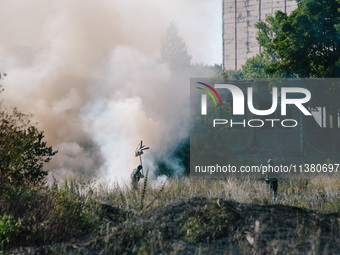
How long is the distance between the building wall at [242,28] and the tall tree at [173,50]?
1258 centimetres

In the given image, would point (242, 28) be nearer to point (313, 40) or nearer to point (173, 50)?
point (173, 50)

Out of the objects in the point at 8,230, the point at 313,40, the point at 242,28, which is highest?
the point at 242,28

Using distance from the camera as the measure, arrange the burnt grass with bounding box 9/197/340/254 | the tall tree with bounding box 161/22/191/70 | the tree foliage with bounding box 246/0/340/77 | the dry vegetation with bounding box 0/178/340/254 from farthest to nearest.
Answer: the tall tree with bounding box 161/22/191/70
the tree foliage with bounding box 246/0/340/77
the dry vegetation with bounding box 0/178/340/254
the burnt grass with bounding box 9/197/340/254

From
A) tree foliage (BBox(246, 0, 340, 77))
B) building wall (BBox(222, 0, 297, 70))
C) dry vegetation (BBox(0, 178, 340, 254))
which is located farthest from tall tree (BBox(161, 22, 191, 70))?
dry vegetation (BBox(0, 178, 340, 254))

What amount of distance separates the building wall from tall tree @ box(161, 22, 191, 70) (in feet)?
41.3

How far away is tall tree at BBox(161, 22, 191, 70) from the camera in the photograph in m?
42.8

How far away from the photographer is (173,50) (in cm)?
4319

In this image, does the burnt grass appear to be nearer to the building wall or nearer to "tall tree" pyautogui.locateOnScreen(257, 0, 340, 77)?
"tall tree" pyautogui.locateOnScreen(257, 0, 340, 77)

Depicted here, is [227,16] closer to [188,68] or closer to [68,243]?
[188,68]

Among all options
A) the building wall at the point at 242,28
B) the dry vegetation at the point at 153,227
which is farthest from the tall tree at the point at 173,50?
the dry vegetation at the point at 153,227

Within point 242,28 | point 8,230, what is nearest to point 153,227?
point 8,230

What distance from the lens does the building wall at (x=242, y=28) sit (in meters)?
54.3

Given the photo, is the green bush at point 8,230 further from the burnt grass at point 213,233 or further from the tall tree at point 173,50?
the tall tree at point 173,50

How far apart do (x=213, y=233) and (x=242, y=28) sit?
50.3m
